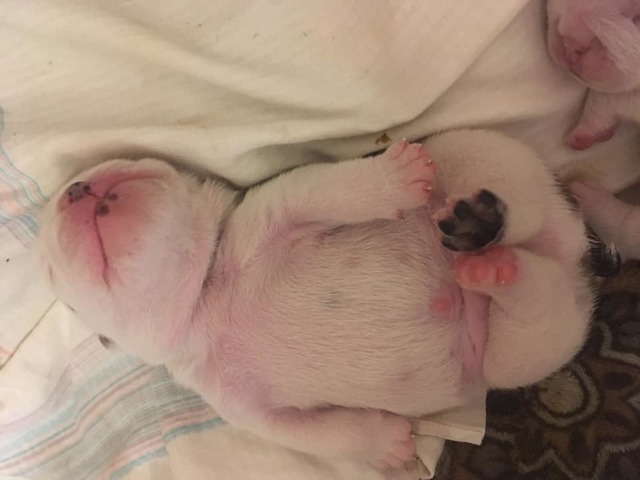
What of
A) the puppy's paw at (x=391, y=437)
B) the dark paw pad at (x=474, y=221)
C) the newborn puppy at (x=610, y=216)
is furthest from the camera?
the newborn puppy at (x=610, y=216)

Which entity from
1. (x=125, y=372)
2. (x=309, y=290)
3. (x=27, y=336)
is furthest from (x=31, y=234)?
(x=309, y=290)

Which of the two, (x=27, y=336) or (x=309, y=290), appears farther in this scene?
(x=27, y=336)

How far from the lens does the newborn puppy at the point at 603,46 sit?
1115mm

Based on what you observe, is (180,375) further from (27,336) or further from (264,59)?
(264,59)

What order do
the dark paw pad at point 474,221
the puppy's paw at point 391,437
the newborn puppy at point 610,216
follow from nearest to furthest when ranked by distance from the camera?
1. the dark paw pad at point 474,221
2. the puppy's paw at point 391,437
3. the newborn puppy at point 610,216

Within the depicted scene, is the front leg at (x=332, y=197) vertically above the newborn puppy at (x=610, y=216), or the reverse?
the front leg at (x=332, y=197)

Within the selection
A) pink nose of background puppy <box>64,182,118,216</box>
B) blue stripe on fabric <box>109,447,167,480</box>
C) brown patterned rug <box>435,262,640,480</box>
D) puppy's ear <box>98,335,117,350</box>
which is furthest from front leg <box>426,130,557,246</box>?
blue stripe on fabric <box>109,447,167,480</box>

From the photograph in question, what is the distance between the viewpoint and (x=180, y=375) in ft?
4.12

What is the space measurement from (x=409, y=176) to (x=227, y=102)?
0.34m

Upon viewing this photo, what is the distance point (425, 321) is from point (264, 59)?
0.52 metres

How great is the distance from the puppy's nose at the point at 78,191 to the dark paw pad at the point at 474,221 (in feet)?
1.88

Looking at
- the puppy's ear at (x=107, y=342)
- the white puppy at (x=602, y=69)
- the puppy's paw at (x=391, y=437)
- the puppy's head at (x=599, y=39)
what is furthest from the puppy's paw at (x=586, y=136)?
the puppy's ear at (x=107, y=342)

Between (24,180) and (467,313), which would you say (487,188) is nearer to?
(467,313)

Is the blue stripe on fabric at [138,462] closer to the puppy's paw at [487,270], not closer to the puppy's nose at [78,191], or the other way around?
the puppy's nose at [78,191]
